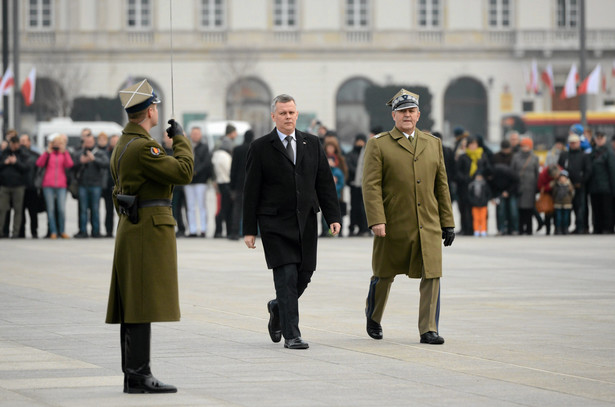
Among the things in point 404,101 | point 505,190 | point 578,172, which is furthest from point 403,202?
point 578,172

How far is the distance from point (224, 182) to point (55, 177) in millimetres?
2886

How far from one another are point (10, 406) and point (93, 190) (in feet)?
53.6

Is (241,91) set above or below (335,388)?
above

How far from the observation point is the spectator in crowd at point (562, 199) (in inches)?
937

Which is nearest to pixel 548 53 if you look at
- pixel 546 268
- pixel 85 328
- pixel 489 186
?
pixel 489 186

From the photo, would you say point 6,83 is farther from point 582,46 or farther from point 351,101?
point 351,101

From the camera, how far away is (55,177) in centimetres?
2328

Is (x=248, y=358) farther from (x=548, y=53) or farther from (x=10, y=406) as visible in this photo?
(x=548, y=53)

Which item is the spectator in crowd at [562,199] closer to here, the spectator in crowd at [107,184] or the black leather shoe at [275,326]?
the spectator in crowd at [107,184]

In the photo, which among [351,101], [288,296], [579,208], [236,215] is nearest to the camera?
[288,296]

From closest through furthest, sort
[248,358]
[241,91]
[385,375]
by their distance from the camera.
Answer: [385,375] → [248,358] → [241,91]

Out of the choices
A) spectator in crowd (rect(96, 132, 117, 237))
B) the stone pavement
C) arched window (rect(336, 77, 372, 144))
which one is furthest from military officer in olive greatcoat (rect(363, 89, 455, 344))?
arched window (rect(336, 77, 372, 144))

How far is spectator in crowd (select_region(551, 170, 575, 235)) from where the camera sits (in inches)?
937

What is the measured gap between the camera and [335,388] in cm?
794
